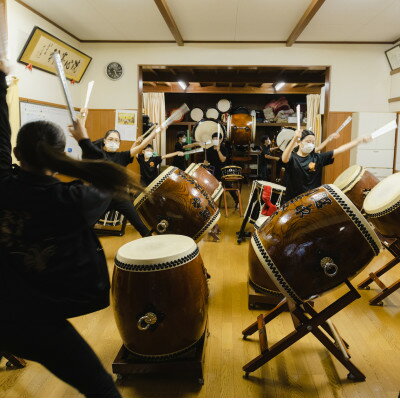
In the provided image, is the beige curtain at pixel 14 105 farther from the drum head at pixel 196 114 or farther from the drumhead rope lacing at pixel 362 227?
the drum head at pixel 196 114

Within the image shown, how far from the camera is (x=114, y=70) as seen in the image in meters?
5.30

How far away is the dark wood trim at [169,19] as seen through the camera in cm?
378

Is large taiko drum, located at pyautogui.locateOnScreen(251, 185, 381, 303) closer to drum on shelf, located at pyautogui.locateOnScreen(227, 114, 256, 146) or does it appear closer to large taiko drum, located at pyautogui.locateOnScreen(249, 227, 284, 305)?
large taiko drum, located at pyautogui.locateOnScreen(249, 227, 284, 305)

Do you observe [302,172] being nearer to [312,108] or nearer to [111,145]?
[111,145]

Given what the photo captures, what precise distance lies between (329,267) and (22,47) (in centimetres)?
412

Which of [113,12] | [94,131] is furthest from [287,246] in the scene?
[94,131]

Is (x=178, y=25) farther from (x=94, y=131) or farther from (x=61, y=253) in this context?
(x=61, y=253)

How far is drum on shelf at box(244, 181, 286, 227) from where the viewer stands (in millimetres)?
3851

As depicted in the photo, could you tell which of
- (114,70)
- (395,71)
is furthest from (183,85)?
(395,71)

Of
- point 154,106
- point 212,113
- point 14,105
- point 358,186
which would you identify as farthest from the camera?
point 212,113

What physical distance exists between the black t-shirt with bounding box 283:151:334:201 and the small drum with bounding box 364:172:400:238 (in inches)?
33.7

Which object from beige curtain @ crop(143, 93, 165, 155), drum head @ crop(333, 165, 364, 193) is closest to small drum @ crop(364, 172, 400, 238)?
drum head @ crop(333, 165, 364, 193)

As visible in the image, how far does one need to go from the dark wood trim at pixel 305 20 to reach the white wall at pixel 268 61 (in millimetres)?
329

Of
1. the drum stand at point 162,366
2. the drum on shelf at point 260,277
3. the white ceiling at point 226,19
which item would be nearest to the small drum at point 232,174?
the white ceiling at point 226,19
